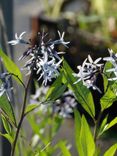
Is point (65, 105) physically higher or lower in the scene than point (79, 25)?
higher

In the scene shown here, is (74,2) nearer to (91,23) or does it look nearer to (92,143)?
(91,23)

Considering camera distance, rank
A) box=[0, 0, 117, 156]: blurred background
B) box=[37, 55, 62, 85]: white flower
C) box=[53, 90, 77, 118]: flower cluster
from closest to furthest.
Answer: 1. box=[37, 55, 62, 85]: white flower
2. box=[53, 90, 77, 118]: flower cluster
3. box=[0, 0, 117, 156]: blurred background

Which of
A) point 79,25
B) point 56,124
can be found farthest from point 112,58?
point 79,25

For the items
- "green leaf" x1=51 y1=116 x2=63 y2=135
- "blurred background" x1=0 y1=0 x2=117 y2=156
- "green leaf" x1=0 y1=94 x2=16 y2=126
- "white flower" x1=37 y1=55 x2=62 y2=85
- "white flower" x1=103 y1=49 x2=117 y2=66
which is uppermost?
"white flower" x1=37 y1=55 x2=62 y2=85

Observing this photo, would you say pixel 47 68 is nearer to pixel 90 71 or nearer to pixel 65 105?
pixel 90 71

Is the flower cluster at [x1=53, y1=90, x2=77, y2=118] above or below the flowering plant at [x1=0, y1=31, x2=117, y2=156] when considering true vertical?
below

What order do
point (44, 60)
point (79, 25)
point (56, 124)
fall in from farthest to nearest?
point (79, 25), point (56, 124), point (44, 60)

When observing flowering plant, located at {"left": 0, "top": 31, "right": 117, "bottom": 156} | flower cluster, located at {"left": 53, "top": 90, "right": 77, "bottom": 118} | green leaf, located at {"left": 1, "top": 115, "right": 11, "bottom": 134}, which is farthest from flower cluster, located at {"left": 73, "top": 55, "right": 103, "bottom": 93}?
flower cluster, located at {"left": 53, "top": 90, "right": 77, "bottom": 118}

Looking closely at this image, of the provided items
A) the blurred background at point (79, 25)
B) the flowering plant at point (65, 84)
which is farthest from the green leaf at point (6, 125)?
the blurred background at point (79, 25)

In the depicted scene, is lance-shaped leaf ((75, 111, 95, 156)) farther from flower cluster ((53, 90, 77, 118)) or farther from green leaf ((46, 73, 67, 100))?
flower cluster ((53, 90, 77, 118))
